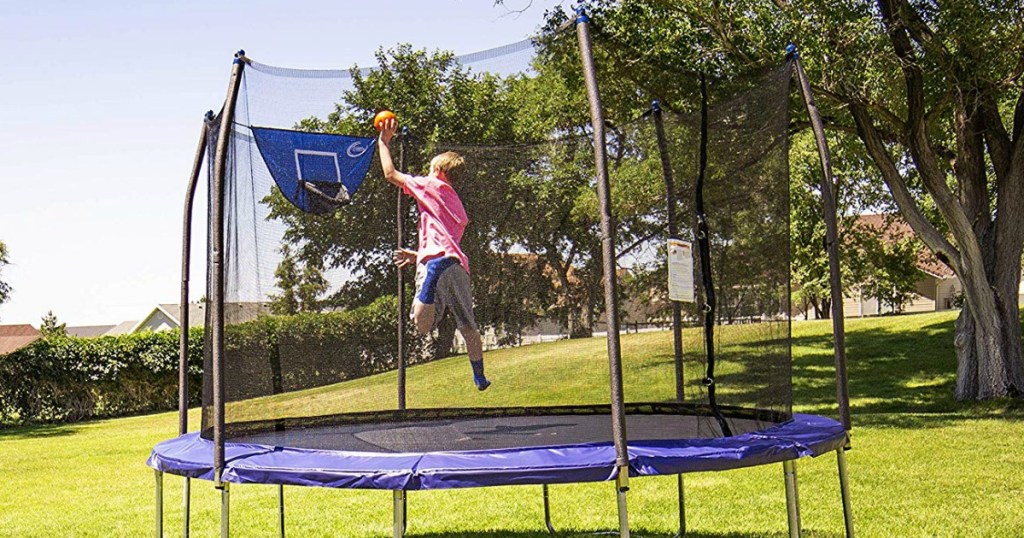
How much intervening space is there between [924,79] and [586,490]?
483 centimetres

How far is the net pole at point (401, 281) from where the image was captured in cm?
375

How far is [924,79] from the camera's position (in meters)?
8.45

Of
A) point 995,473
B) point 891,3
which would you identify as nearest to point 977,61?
point 891,3

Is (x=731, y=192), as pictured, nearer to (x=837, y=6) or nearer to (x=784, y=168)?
(x=784, y=168)

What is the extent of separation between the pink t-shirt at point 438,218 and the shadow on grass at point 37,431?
8.85 meters

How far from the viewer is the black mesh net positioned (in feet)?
11.1

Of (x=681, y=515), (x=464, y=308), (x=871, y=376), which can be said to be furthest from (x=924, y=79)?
(x=464, y=308)

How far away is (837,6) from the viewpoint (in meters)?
7.71

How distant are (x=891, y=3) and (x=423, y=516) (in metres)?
5.71

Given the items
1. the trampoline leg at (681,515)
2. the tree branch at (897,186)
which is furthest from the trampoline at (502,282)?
the tree branch at (897,186)

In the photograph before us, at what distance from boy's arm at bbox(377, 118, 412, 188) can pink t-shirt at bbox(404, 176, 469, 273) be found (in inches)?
1.3

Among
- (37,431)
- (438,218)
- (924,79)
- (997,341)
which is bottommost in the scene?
(37,431)

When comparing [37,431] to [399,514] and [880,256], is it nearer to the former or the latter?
[399,514]

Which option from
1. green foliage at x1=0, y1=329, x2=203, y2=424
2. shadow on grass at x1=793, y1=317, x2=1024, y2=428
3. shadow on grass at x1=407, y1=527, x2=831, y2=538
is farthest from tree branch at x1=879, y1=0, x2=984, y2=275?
green foliage at x1=0, y1=329, x2=203, y2=424
